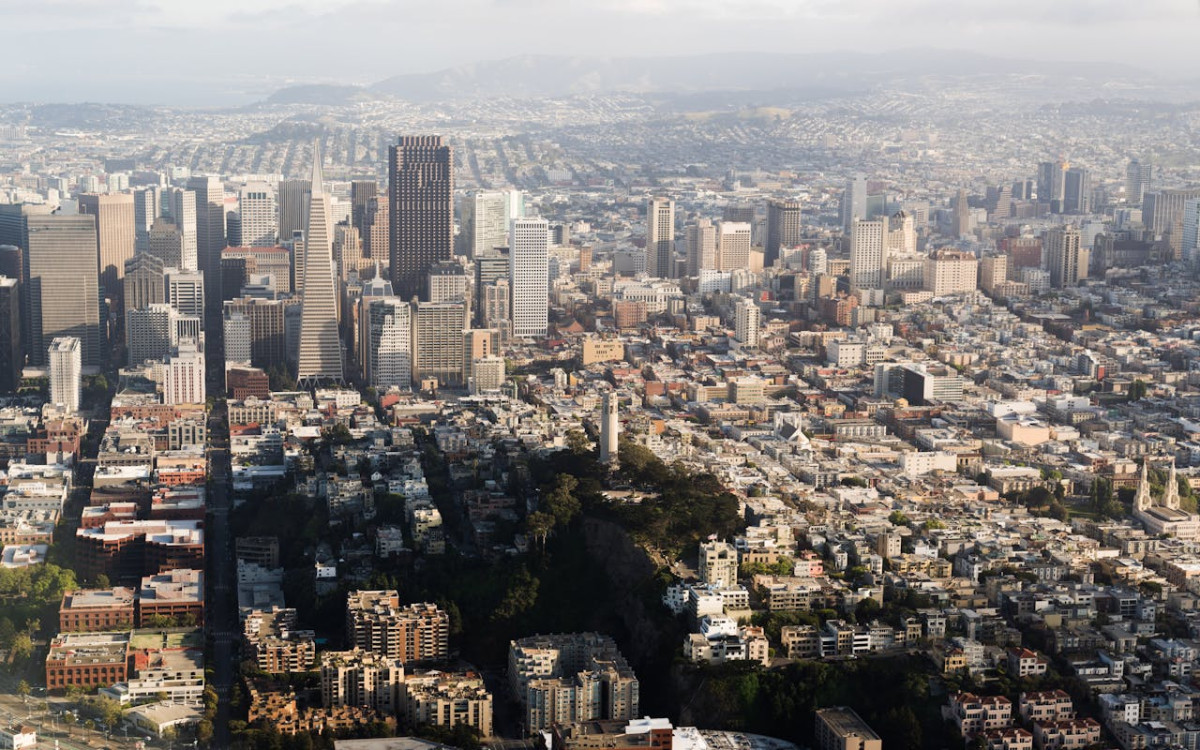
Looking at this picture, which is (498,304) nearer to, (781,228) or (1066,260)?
(781,228)

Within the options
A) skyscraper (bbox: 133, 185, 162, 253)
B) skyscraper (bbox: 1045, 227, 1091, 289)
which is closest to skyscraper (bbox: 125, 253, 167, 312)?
skyscraper (bbox: 133, 185, 162, 253)

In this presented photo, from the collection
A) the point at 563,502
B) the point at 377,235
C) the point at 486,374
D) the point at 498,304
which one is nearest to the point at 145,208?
the point at 377,235

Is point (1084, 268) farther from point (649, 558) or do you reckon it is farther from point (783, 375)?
point (649, 558)

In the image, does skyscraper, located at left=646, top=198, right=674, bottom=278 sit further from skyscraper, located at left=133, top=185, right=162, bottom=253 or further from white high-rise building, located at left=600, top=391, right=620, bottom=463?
white high-rise building, located at left=600, top=391, right=620, bottom=463

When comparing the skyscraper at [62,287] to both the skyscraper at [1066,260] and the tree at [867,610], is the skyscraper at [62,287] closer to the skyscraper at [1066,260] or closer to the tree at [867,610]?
the tree at [867,610]

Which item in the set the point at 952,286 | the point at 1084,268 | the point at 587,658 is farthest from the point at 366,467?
the point at 1084,268

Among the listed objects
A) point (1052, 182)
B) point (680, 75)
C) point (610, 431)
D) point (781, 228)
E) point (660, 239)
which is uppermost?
point (680, 75)
